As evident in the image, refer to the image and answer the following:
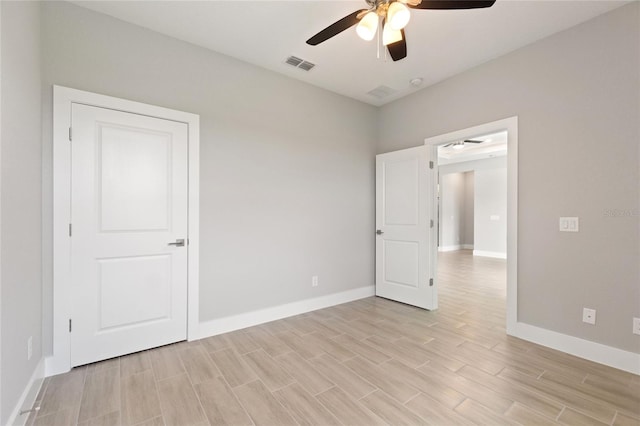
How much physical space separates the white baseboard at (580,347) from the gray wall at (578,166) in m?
0.05

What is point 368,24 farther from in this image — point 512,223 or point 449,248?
point 449,248

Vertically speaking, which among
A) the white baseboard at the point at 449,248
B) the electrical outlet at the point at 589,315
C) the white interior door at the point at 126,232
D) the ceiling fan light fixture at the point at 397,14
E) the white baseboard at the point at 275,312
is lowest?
the white baseboard at the point at 449,248

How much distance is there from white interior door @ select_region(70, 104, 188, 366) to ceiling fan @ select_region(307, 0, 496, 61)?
175 cm

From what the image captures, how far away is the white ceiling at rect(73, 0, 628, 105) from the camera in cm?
227

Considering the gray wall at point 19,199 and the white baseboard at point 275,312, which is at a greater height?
the gray wall at point 19,199

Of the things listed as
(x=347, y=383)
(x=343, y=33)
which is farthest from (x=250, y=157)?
(x=347, y=383)

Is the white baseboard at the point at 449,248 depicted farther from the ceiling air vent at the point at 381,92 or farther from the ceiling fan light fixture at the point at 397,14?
the ceiling fan light fixture at the point at 397,14

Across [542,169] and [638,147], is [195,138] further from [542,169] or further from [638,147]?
[638,147]

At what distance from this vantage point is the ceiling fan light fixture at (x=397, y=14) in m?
1.64

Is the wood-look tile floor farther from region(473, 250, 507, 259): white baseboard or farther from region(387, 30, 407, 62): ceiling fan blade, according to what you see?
region(473, 250, 507, 259): white baseboard

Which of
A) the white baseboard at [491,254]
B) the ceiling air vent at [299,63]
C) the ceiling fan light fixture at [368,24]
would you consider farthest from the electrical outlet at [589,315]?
the white baseboard at [491,254]

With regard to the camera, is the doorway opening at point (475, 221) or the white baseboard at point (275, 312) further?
the doorway opening at point (475, 221)

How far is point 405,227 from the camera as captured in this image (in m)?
3.85

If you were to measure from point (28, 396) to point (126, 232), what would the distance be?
122cm
